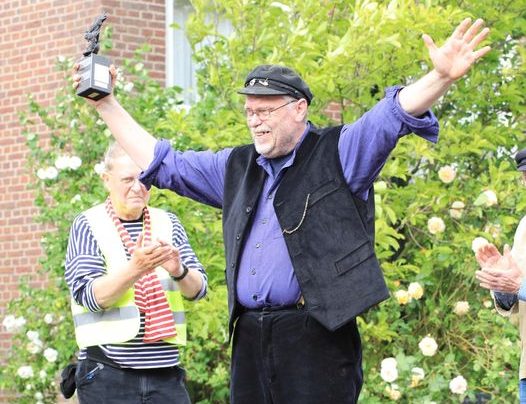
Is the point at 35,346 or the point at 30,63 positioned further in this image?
the point at 30,63

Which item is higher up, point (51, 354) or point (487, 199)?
point (487, 199)

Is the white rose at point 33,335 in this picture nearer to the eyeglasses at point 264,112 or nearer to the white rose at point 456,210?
the white rose at point 456,210

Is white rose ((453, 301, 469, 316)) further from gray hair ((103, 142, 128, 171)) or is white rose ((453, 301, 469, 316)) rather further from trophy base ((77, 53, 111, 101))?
trophy base ((77, 53, 111, 101))

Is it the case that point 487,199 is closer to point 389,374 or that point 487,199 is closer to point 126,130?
point 389,374

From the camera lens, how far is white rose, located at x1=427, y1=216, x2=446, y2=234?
8.27 meters

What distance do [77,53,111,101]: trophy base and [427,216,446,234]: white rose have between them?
3.38m

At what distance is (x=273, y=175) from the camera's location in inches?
212

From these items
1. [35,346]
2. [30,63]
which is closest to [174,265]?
[35,346]

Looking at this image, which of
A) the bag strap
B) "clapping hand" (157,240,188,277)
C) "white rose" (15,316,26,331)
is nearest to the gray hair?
"clapping hand" (157,240,188,277)

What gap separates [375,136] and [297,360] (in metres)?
0.93

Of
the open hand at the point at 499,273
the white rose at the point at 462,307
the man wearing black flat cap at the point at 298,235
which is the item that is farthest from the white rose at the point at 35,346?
the open hand at the point at 499,273

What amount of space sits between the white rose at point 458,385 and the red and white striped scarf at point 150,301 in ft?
8.49

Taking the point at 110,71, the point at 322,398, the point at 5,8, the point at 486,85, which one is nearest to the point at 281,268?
the point at 322,398

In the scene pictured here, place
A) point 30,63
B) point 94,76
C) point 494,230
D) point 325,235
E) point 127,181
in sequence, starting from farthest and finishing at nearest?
1. point 30,63
2. point 494,230
3. point 127,181
4. point 94,76
5. point 325,235
